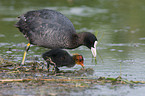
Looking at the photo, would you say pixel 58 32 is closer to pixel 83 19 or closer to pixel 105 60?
pixel 105 60

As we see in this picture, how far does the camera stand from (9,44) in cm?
1002

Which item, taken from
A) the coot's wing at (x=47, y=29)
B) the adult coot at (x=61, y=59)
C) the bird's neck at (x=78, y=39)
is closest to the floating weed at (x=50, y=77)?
the adult coot at (x=61, y=59)

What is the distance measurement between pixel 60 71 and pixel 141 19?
8.57 metres

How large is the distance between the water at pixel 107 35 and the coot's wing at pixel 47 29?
746mm

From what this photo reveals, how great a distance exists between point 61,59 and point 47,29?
89 centimetres

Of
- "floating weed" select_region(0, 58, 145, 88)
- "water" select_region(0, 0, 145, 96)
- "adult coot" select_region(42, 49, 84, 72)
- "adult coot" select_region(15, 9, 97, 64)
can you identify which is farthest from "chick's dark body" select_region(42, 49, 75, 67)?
"water" select_region(0, 0, 145, 96)

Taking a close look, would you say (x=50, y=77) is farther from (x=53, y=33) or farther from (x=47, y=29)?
(x=47, y=29)

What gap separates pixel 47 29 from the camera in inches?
297

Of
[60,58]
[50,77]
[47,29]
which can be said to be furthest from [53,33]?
[50,77]

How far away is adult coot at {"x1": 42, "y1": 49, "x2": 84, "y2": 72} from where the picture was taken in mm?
6934

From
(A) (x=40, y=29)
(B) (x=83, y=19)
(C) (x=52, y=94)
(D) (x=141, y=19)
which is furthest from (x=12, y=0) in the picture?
(C) (x=52, y=94)

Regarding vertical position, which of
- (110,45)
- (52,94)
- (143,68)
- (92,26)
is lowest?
(52,94)

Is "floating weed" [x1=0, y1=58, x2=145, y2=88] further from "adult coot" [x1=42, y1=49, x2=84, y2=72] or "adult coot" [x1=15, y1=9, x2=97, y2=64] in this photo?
"adult coot" [x1=15, y1=9, x2=97, y2=64]

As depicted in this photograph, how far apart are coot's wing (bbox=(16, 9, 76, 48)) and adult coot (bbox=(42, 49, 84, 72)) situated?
360 mm
